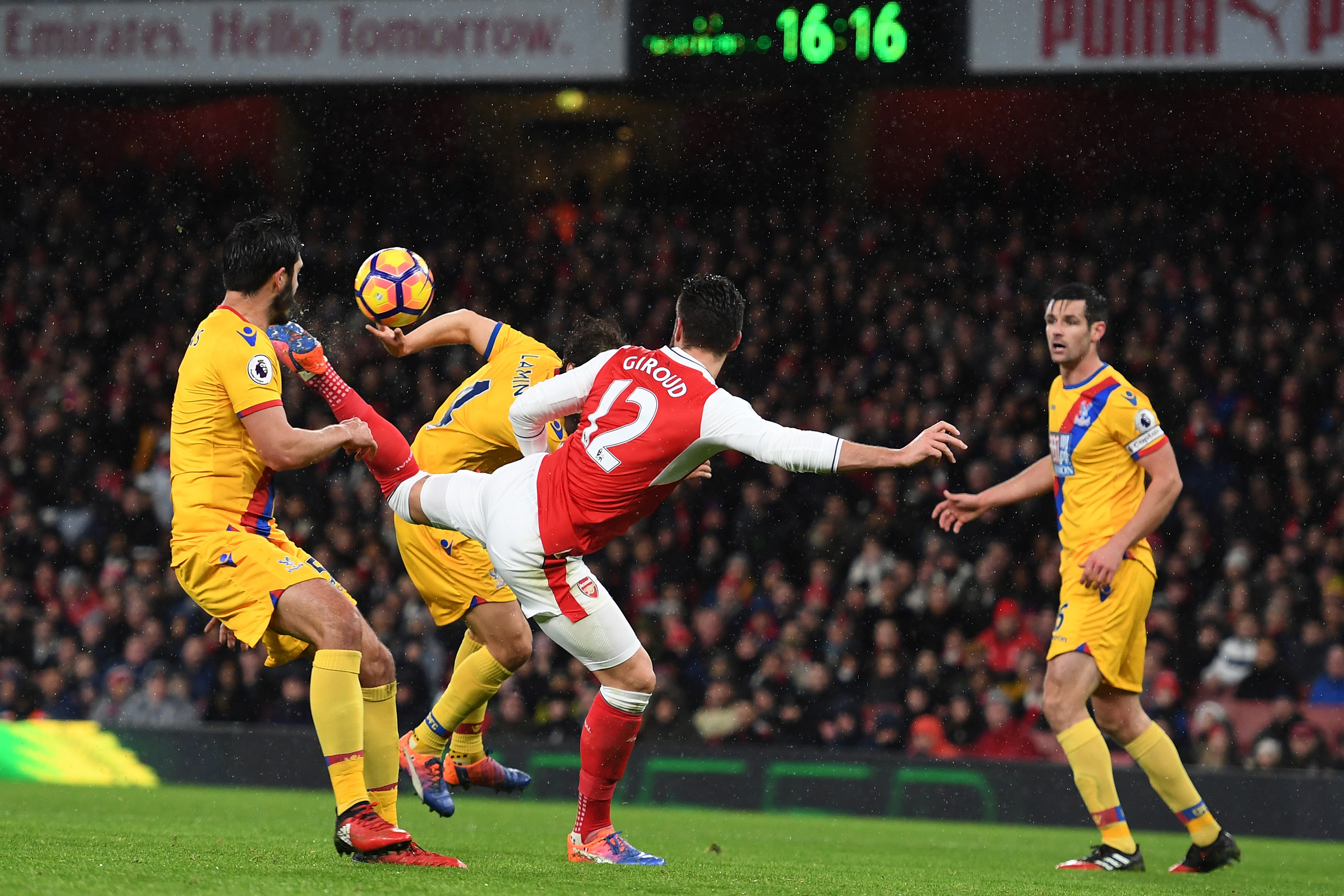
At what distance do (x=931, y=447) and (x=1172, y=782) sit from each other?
9.01 ft

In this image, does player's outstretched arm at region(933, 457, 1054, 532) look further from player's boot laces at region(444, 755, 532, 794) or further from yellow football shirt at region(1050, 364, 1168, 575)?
player's boot laces at region(444, 755, 532, 794)

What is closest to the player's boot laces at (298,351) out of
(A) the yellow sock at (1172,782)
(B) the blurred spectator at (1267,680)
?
(A) the yellow sock at (1172,782)

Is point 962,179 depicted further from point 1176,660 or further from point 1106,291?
point 1176,660

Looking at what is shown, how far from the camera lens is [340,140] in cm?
1831

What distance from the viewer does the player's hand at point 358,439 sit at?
5.40 m

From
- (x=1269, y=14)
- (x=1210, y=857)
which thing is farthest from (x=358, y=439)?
(x=1269, y=14)

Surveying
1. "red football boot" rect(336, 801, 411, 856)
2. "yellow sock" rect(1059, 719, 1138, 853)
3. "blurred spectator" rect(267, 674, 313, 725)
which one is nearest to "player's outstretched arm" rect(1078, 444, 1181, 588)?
"yellow sock" rect(1059, 719, 1138, 853)

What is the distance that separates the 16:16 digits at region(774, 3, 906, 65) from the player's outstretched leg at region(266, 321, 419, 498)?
23.6ft

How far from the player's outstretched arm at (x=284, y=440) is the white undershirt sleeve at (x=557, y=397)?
694mm

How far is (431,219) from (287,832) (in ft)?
36.0

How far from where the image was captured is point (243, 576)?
5242 millimetres

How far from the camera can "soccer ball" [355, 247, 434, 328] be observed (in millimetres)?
6508

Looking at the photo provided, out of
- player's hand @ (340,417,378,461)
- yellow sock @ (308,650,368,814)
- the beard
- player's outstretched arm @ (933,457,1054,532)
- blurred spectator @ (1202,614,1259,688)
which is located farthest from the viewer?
blurred spectator @ (1202,614,1259,688)

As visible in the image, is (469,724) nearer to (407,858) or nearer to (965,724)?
(407,858)
